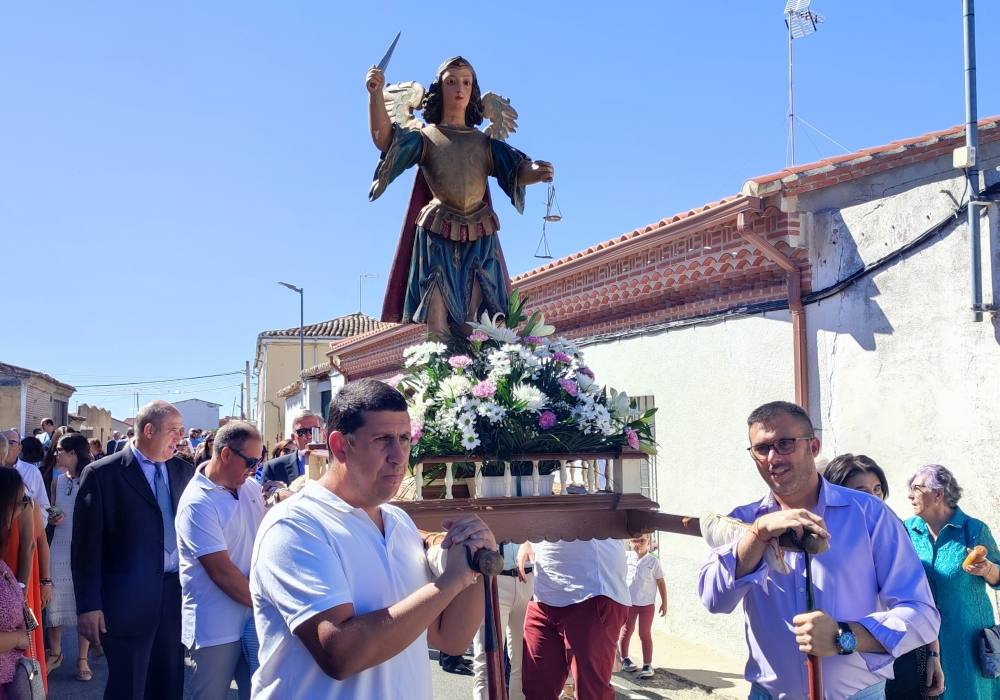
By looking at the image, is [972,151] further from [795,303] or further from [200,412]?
[200,412]

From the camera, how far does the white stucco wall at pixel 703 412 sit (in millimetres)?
8039

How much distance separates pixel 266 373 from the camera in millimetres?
40531

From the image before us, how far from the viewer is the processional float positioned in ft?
11.3

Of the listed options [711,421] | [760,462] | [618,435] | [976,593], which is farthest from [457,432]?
[711,421]

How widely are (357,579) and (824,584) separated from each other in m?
1.50

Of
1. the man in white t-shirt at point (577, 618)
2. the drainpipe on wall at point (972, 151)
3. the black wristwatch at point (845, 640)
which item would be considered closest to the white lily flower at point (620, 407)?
the man in white t-shirt at point (577, 618)

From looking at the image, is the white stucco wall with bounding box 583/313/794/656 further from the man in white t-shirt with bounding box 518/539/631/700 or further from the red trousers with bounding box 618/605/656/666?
the man in white t-shirt with bounding box 518/539/631/700

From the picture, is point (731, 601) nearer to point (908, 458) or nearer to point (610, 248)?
point (908, 458)

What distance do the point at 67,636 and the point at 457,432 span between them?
7.46m

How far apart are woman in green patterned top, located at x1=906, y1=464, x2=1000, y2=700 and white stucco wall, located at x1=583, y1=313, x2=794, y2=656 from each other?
132 inches

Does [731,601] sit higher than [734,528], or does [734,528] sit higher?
[734,528]

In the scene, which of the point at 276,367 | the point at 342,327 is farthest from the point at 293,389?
the point at 276,367

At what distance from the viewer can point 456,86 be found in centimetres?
454

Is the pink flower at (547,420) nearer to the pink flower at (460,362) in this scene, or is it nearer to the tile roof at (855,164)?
the pink flower at (460,362)
